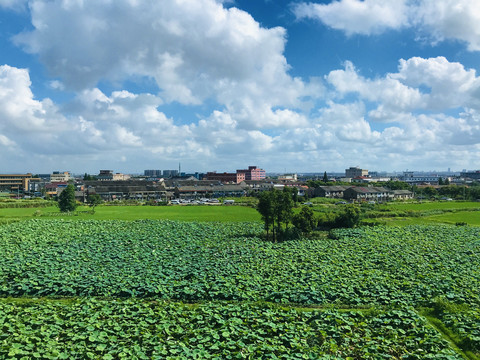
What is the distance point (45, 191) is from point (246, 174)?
93658 millimetres

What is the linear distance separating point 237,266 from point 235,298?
165 inches

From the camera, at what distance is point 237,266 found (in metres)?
19.5

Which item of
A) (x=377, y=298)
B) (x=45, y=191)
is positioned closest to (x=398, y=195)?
(x=377, y=298)

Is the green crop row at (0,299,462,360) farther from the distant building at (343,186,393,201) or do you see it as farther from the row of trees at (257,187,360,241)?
the distant building at (343,186,393,201)

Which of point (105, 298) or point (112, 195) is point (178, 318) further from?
point (112, 195)

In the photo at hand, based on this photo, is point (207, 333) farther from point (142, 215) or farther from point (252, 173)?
point (252, 173)

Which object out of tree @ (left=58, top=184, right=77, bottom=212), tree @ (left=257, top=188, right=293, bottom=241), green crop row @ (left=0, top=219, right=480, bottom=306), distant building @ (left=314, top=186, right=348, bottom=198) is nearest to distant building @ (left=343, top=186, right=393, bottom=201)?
distant building @ (left=314, top=186, right=348, bottom=198)

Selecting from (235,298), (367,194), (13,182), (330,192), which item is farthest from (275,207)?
(13,182)

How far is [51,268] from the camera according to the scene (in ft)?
61.0

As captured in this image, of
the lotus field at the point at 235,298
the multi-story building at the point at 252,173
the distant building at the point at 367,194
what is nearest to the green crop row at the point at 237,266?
the lotus field at the point at 235,298

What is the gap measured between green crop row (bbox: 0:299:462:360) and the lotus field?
0.15ft

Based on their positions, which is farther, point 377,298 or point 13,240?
point 13,240

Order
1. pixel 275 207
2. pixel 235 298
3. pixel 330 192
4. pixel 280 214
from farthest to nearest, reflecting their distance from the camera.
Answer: pixel 330 192 < pixel 280 214 < pixel 275 207 < pixel 235 298

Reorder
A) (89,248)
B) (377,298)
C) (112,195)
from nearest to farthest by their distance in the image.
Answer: (377,298), (89,248), (112,195)
